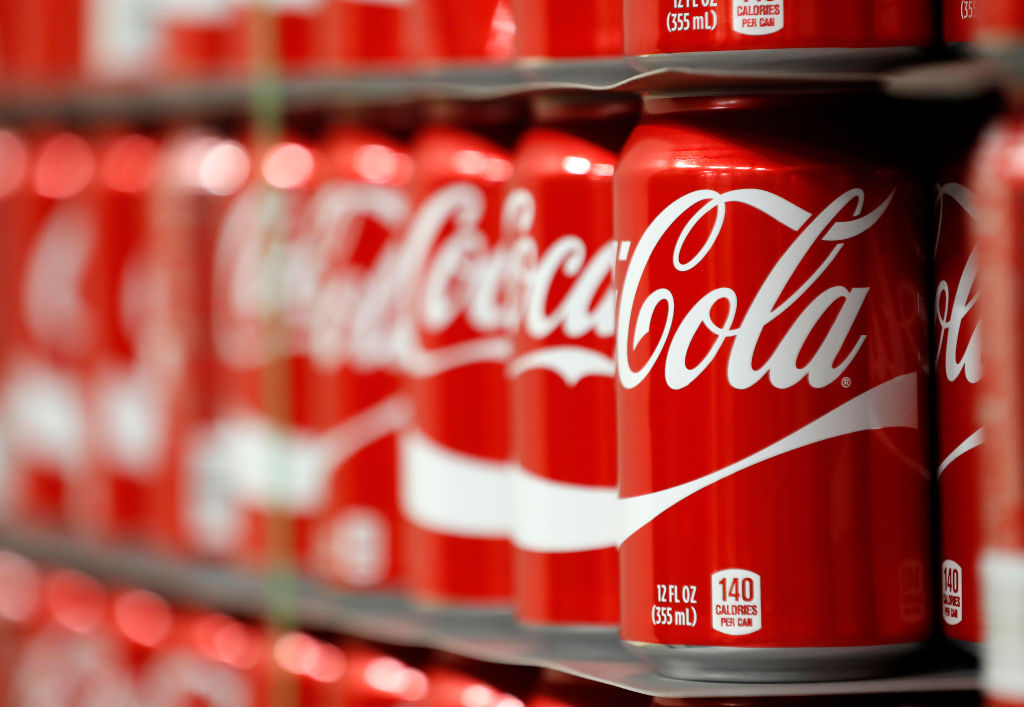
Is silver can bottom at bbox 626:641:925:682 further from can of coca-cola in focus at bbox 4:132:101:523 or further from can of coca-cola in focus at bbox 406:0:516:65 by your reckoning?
can of coca-cola in focus at bbox 4:132:101:523

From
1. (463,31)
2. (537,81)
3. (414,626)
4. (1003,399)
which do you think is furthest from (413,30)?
(1003,399)

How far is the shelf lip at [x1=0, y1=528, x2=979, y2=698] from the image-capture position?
0.95 meters

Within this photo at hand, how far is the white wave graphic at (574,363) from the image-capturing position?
3.60 ft

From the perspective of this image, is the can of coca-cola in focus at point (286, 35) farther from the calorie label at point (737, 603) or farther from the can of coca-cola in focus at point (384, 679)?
the calorie label at point (737, 603)

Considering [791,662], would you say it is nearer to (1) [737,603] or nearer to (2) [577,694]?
(1) [737,603]

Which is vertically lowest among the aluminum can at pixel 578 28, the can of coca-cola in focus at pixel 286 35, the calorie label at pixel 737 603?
the calorie label at pixel 737 603

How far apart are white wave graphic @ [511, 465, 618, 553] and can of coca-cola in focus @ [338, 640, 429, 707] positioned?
0.22 metres

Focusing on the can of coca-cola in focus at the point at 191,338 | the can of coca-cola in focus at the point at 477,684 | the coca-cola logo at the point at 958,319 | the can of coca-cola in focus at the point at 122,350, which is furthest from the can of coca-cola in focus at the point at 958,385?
the can of coca-cola in focus at the point at 122,350

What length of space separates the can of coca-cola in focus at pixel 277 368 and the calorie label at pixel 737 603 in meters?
0.51

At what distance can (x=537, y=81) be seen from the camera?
1082 mm

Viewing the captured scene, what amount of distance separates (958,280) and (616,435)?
263 mm

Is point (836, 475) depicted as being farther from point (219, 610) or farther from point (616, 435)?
point (219, 610)

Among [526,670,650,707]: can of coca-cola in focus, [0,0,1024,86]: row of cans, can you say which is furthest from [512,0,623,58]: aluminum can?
[526,670,650,707]: can of coca-cola in focus

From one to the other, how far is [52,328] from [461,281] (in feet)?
2.38
